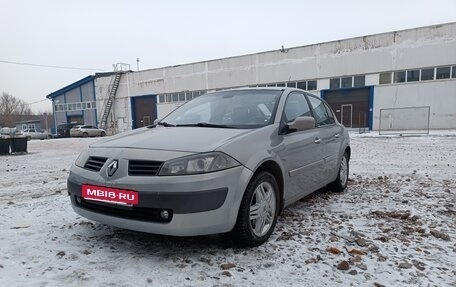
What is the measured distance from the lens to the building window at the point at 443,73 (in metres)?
22.3

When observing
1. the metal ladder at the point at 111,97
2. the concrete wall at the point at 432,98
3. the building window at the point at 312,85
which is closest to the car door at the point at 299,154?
the concrete wall at the point at 432,98

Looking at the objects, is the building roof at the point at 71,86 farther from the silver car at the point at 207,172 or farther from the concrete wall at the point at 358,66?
the silver car at the point at 207,172

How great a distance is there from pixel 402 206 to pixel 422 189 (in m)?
1.22

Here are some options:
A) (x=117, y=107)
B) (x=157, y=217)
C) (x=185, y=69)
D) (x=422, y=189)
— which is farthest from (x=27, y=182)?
(x=117, y=107)

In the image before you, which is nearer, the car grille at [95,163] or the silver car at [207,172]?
the silver car at [207,172]

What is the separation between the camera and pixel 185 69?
3262 centimetres

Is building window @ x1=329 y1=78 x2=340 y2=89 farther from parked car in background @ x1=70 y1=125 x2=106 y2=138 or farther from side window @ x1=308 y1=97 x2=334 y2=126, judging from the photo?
parked car in background @ x1=70 y1=125 x2=106 y2=138

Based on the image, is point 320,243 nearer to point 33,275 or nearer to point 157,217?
point 157,217

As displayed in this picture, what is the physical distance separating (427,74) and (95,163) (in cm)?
2563

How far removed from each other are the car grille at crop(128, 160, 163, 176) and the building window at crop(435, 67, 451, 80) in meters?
25.5

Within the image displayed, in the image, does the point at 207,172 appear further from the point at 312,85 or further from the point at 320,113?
the point at 312,85

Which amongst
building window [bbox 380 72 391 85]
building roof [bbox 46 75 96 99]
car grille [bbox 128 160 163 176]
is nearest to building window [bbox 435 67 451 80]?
building window [bbox 380 72 391 85]

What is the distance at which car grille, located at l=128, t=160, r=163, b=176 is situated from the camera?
8.56ft

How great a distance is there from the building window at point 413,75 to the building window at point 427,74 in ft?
1.01
